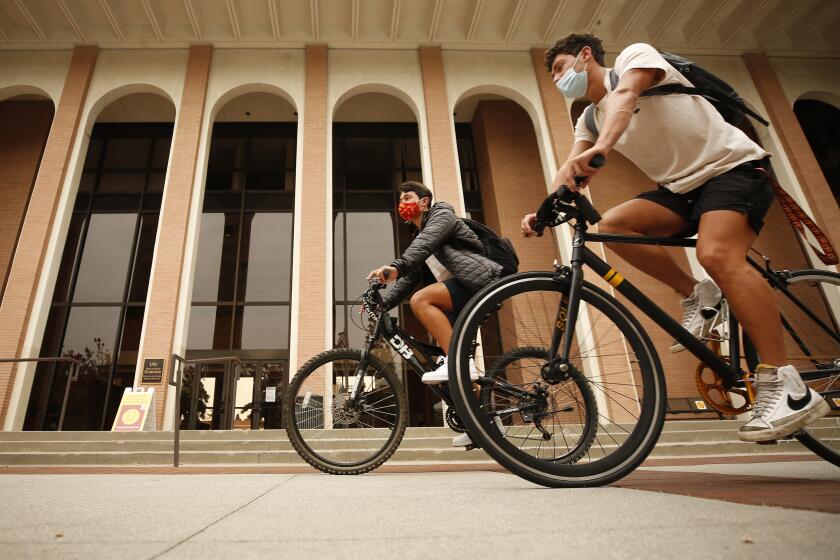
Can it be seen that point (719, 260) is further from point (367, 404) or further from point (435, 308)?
point (367, 404)

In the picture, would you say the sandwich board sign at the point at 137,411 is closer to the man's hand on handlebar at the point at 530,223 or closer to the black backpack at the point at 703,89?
the man's hand on handlebar at the point at 530,223

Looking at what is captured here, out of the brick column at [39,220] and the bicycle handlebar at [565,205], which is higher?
the brick column at [39,220]

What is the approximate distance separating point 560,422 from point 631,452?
0.87 meters

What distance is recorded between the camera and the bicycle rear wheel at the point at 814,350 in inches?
70.3

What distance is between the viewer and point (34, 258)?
30.3 feet

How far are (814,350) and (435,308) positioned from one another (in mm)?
1891

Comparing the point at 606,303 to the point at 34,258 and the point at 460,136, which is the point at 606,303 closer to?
the point at 34,258

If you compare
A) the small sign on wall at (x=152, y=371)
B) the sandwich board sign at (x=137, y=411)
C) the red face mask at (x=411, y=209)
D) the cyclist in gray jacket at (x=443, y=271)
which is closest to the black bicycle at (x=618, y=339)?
the cyclist in gray jacket at (x=443, y=271)

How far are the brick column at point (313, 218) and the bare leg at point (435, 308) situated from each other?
6.14 m

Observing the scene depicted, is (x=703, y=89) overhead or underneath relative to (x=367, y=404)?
overhead

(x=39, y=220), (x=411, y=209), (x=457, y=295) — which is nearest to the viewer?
(x=457, y=295)

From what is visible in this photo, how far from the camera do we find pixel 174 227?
9578 millimetres

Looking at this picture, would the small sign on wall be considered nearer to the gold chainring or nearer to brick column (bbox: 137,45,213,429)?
brick column (bbox: 137,45,213,429)

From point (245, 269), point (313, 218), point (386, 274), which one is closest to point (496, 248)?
point (386, 274)
